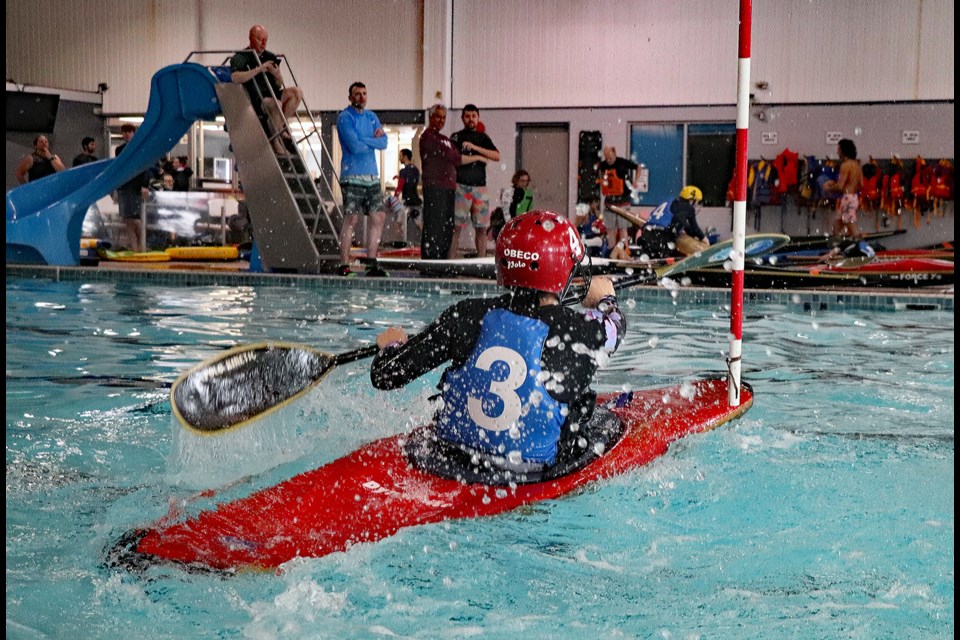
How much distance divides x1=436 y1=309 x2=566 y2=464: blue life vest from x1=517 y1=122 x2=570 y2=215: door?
52.8 ft

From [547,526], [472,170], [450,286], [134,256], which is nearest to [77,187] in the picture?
[134,256]

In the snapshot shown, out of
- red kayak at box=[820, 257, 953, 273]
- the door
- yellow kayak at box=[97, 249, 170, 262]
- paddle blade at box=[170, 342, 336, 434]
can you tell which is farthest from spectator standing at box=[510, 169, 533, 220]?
paddle blade at box=[170, 342, 336, 434]

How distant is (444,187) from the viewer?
37.3ft

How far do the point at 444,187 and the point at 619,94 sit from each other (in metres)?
8.28

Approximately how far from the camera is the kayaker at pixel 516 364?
10.1 ft

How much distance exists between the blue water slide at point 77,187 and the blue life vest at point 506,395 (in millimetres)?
9069

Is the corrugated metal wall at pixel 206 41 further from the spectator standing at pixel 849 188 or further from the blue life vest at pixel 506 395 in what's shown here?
the blue life vest at pixel 506 395

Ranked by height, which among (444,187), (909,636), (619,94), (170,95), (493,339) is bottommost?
(909,636)

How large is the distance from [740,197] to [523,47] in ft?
→ 51.6

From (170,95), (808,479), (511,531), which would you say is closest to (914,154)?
(170,95)

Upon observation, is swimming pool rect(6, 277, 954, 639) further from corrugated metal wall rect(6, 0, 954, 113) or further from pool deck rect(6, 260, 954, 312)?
corrugated metal wall rect(6, 0, 954, 113)

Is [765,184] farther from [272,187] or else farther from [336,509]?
[336,509]

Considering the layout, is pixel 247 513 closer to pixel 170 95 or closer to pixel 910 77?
pixel 170 95

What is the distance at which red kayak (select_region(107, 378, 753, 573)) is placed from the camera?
266cm
